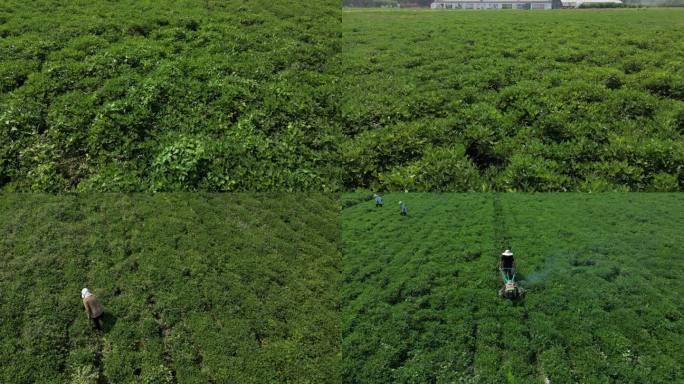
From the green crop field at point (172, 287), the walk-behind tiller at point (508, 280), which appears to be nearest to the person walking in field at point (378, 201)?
the green crop field at point (172, 287)

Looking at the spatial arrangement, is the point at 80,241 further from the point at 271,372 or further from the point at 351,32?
the point at 351,32

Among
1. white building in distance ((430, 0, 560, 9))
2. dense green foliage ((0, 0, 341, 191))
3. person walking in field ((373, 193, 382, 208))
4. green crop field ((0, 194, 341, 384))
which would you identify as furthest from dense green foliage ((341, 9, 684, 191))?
white building in distance ((430, 0, 560, 9))

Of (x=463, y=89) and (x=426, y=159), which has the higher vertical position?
(x=463, y=89)

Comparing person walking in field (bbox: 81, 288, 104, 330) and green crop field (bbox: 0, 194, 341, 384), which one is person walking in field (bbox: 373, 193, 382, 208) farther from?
person walking in field (bbox: 81, 288, 104, 330)

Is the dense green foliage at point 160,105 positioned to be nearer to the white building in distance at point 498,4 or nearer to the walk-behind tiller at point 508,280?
the walk-behind tiller at point 508,280

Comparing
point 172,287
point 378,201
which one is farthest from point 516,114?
point 172,287

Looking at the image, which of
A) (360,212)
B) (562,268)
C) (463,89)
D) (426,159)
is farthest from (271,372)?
(463,89)
